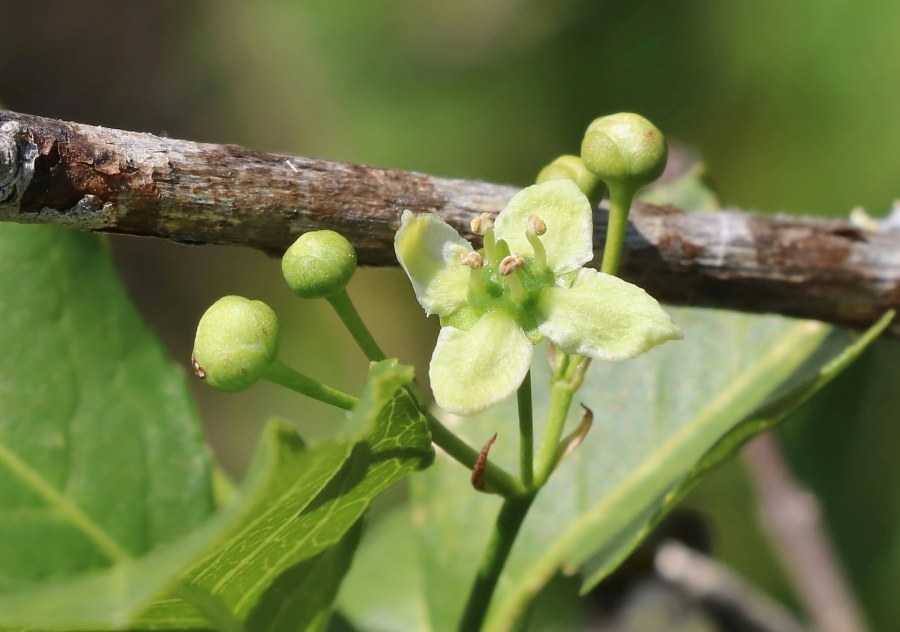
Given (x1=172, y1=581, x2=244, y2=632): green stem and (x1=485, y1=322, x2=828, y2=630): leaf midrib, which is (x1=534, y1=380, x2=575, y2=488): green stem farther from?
(x1=485, y1=322, x2=828, y2=630): leaf midrib

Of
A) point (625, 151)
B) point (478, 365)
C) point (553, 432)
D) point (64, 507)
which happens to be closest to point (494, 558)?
point (553, 432)

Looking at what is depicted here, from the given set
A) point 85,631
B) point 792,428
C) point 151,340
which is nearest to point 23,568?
point 151,340

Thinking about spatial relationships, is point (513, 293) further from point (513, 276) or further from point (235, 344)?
point (235, 344)

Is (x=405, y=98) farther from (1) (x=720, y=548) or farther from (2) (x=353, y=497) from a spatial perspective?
(2) (x=353, y=497)

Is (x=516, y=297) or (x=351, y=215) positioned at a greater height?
(x=351, y=215)

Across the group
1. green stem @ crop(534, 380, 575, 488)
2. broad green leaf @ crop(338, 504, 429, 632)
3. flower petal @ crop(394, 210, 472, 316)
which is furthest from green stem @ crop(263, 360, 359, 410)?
broad green leaf @ crop(338, 504, 429, 632)

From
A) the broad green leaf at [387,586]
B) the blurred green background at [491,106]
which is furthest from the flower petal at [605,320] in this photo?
the blurred green background at [491,106]

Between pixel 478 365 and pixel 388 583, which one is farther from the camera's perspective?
pixel 388 583
